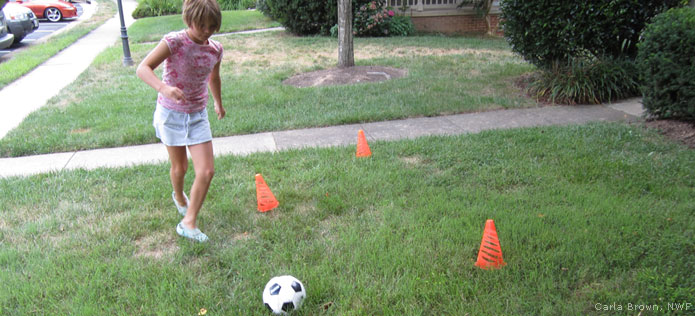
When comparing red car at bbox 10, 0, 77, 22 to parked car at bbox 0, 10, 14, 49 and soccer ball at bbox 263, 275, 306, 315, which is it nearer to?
parked car at bbox 0, 10, 14, 49

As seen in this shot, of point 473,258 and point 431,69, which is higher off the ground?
point 431,69

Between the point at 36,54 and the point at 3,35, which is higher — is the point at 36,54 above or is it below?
below

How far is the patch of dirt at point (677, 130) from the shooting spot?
524 cm

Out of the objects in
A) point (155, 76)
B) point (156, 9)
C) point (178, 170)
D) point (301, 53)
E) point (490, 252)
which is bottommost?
point (490, 252)

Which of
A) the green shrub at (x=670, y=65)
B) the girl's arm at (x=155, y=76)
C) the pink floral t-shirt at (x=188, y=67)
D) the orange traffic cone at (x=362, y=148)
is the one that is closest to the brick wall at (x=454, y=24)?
the green shrub at (x=670, y=65)

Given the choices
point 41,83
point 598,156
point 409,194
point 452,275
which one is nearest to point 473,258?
point 452,275

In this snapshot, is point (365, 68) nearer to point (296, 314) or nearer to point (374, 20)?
point (374, 20)

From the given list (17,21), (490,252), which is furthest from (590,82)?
(17,21)

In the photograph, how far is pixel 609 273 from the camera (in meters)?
2.98

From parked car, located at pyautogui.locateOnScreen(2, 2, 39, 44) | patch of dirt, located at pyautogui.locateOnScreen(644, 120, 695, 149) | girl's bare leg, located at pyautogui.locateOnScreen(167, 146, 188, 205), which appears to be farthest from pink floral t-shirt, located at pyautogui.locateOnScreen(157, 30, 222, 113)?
parked car, located at pyautogui.locateOnScreen(2, 2, 39, 44)

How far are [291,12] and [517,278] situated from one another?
13409 mm

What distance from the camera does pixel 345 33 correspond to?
9188mm

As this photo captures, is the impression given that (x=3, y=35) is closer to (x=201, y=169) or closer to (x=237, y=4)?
(x=201, y=169)

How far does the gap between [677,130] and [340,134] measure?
12.5ft
